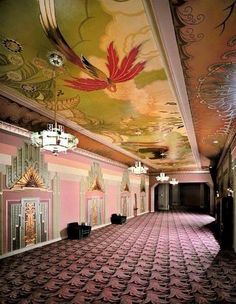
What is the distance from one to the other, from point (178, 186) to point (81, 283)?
2459 centimetres

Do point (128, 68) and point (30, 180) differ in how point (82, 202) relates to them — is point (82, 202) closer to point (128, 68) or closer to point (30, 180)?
point (30, 180)

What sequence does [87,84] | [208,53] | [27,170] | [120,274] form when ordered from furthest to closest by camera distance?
[27,170], [120,274], [87,84], [208,53]

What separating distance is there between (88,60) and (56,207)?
5974 millimetres

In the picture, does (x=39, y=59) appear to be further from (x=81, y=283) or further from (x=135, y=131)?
(x=135, y=131)

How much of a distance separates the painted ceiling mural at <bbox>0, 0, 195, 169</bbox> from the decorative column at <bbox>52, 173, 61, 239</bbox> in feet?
9.51

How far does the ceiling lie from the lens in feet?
7.75

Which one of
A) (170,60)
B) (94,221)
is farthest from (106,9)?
(94,221)

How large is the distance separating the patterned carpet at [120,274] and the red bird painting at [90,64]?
339 cm

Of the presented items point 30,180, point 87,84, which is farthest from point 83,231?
point 87,84

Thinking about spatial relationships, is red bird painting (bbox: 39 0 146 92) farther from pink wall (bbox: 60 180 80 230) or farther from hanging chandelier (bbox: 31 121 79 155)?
pink wall (bbox: 60 180 80 230)

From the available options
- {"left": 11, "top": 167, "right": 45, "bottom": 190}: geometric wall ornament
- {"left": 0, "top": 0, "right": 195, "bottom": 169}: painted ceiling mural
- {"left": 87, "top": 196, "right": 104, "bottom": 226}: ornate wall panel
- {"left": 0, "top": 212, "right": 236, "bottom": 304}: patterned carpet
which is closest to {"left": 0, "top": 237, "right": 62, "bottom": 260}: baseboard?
{"left": 0, "top": 212, "right": 236, "bottom": 304}: patterned carpet

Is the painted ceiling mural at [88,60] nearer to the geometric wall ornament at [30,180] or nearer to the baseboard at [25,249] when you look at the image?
the geometric wall ornament at [30,180]

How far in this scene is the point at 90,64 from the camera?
11.1 feet

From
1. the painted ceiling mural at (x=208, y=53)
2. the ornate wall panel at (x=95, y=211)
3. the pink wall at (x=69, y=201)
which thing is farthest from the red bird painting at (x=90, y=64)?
the ornate wall panel at (x=95, y=211)
